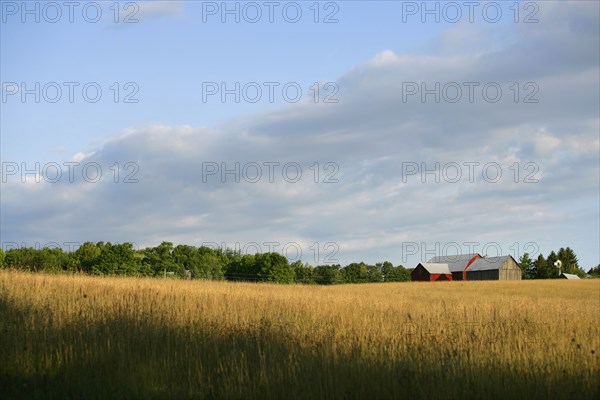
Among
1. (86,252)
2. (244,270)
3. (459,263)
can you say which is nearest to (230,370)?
(244,270)

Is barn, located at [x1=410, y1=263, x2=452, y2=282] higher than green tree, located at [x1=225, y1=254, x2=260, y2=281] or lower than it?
lower

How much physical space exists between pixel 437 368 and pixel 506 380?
1.06m

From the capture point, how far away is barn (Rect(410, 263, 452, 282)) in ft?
363

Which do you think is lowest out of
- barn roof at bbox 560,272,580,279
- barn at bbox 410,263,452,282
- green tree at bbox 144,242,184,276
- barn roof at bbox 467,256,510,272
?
barn roof at bbox 560,272,580,279

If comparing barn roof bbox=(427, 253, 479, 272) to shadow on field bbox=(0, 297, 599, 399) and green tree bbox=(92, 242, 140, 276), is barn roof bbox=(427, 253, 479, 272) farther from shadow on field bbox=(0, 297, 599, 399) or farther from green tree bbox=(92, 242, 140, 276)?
shadow on field bbox=(0, 297, 599, 399)

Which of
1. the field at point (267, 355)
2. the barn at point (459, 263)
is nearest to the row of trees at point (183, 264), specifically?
the barn at point (459, 263)

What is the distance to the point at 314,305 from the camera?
57.6ft

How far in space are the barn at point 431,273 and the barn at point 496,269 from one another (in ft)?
14.0

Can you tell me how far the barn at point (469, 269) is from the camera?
104875mm

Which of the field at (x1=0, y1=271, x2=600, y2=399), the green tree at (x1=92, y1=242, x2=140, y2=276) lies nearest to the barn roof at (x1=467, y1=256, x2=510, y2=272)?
the green tree at (x1=92, y1=242, x2=140, y2=276)

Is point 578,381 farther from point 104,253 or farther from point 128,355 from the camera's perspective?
point 104,253

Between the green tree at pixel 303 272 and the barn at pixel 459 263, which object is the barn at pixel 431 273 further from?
the green tree at pixel 303 272

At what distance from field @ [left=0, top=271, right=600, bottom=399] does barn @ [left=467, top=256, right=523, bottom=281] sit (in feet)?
308

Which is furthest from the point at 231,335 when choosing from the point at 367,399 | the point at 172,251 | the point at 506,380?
the point at 172,251
